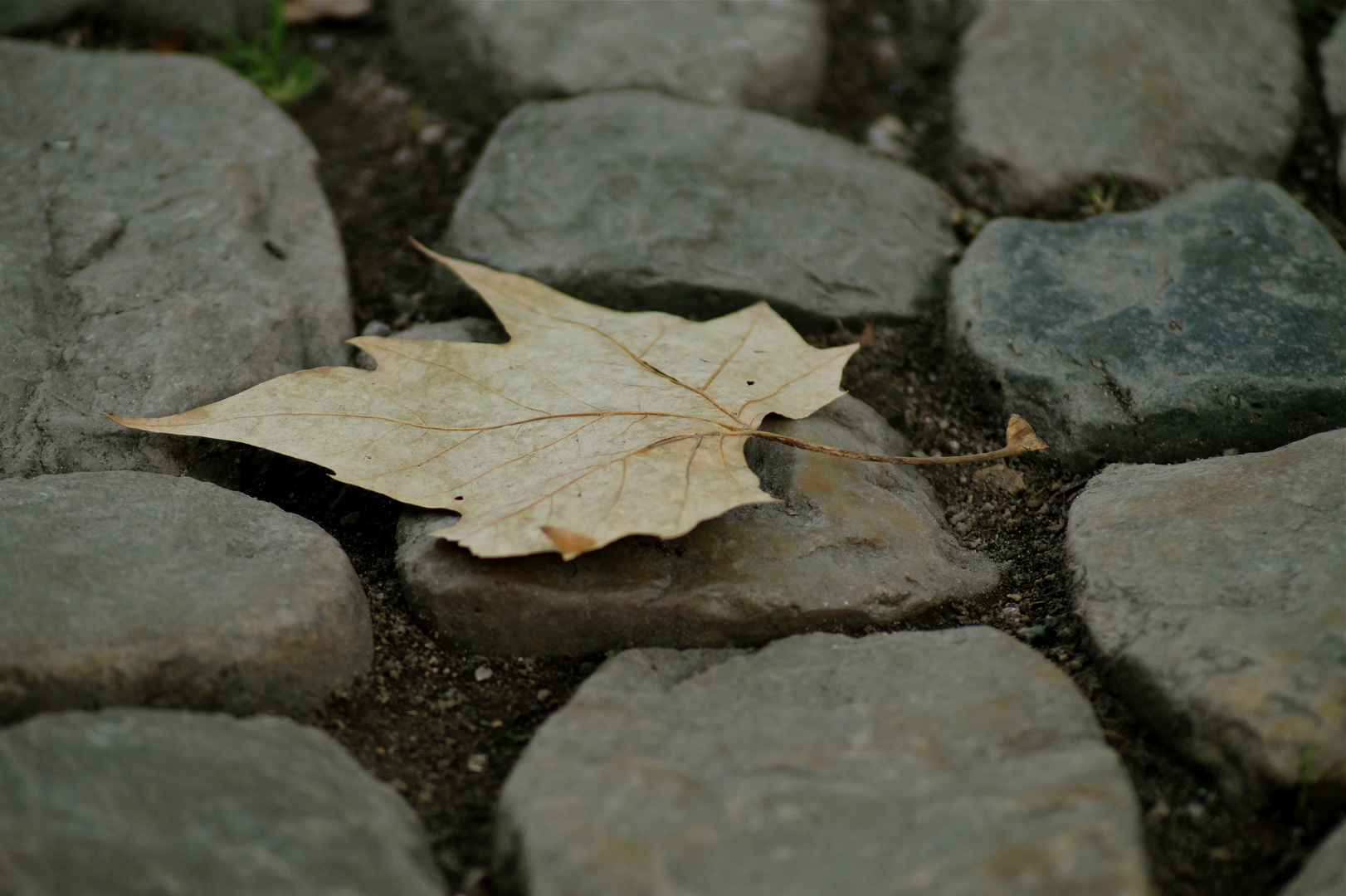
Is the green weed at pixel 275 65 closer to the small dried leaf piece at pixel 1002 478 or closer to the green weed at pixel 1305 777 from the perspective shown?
the small dried leaf piece at pixel 1002 478

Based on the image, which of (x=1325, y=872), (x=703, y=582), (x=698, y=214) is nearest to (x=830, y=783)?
(x=703, y=582)

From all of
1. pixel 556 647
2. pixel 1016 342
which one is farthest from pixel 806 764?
pixel 1016 342

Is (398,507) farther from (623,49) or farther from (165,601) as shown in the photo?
(623,49)

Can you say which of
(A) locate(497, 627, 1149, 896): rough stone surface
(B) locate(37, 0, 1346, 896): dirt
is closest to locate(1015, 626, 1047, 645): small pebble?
(B) locate(37, 0, 1346, 896): dirt

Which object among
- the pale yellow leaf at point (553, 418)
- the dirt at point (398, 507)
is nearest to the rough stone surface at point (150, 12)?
the dirt at point (398, 507)

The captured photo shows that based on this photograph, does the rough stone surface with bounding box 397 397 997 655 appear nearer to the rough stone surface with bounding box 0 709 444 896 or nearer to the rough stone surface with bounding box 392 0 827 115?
the rough stone surface with bounding box 0 709 444 896

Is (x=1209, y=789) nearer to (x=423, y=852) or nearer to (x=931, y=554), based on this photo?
(x=931, y=554)
